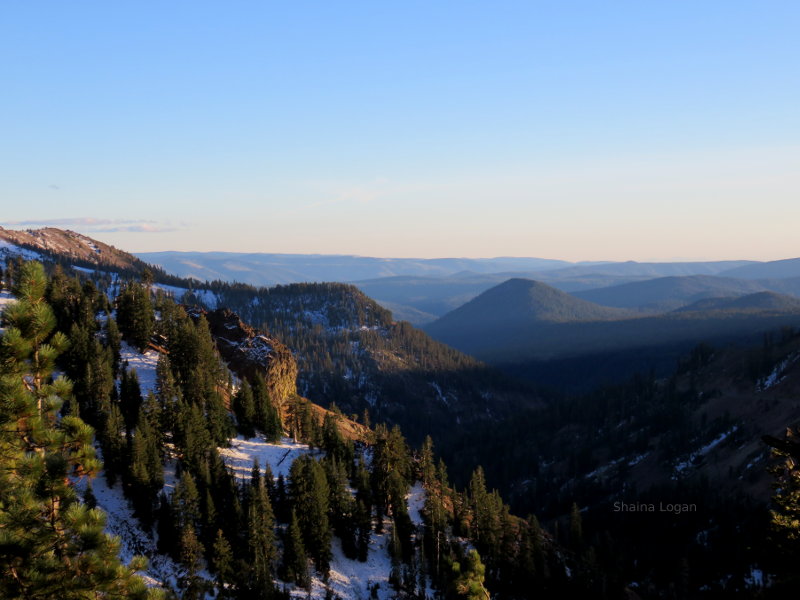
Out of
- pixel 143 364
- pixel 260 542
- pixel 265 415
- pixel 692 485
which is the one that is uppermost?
pixel 143 364

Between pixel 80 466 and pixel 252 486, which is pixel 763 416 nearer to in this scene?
pixel 252 486

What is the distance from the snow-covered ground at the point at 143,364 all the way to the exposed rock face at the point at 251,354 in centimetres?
1946

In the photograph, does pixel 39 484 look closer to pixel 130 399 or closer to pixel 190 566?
pixel 190 566

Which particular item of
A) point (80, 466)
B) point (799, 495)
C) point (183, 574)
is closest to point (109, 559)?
point (80, 466)

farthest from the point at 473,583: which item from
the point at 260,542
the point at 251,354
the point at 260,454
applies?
the point at 251,354

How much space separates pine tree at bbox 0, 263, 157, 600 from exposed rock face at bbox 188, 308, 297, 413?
10628 centimetres

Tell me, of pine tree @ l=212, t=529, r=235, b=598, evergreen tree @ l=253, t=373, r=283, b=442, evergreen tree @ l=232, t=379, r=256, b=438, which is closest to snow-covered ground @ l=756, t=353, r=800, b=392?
evergreen tree @ l=253, t=373, r=283, b=442

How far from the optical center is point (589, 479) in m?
181

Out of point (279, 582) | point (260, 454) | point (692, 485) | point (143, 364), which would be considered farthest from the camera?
point (692, 485)

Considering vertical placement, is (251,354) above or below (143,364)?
below

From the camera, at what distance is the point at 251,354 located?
414 ft

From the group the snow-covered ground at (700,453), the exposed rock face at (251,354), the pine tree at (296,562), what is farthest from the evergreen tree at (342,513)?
the snow-covered ground at (700,453)

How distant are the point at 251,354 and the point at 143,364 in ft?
92.9

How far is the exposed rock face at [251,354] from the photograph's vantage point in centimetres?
12294
